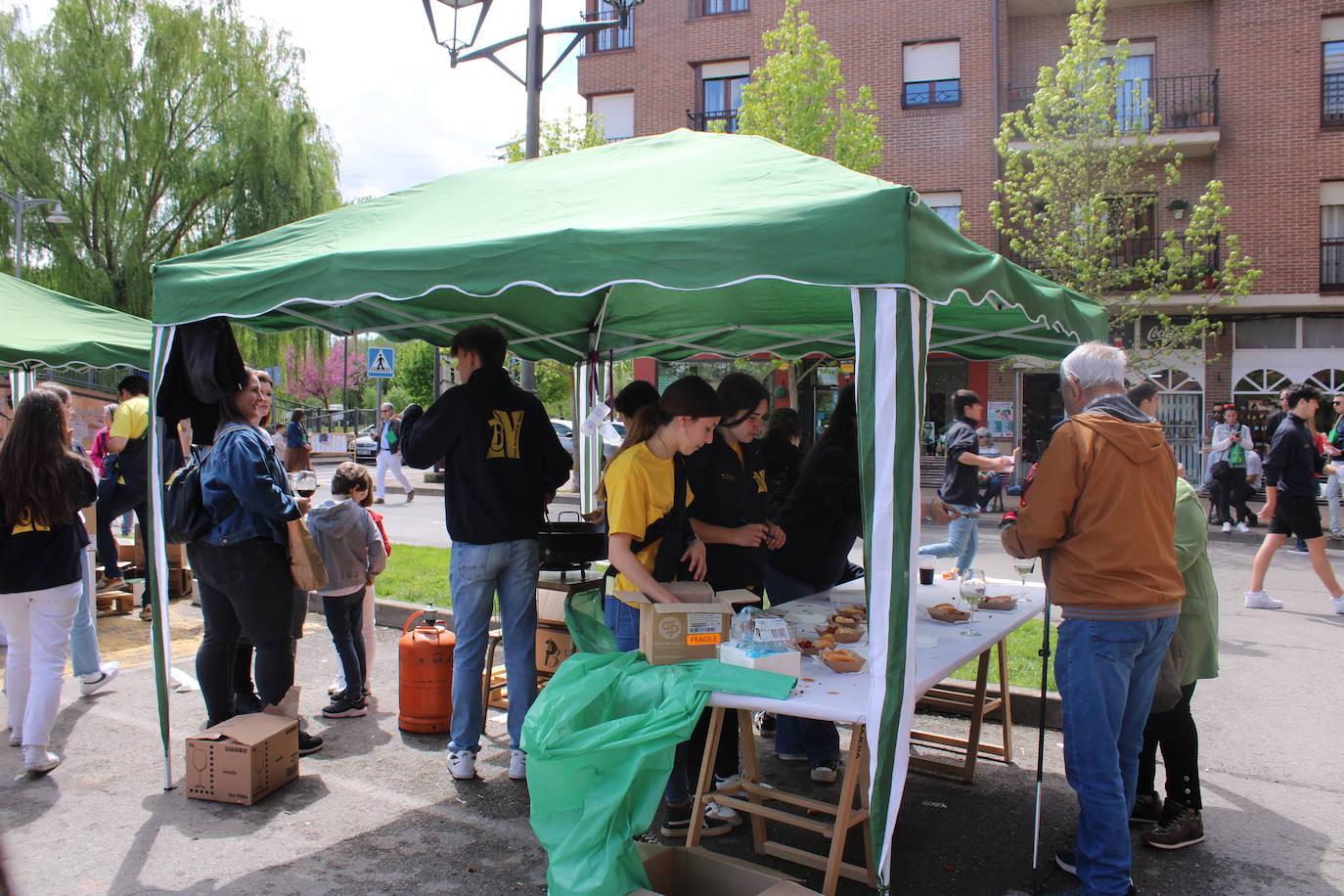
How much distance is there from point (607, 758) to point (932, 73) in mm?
21411

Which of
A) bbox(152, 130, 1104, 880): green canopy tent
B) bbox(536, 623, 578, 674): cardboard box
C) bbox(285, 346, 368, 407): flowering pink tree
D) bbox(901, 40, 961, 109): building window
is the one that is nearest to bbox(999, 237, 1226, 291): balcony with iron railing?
bbox(901, 40, 961, 109): building window

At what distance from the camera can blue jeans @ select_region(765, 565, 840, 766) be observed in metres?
4.36

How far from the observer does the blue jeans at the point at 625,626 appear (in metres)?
3.61

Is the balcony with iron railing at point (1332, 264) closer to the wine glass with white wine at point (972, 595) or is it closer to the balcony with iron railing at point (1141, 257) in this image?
the balcony with iron railing at point (1141, 257)

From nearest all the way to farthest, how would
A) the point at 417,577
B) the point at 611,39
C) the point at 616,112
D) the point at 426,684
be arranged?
the point at 426,684
the point at 417,577
the point at 616,112
the point at 611,39

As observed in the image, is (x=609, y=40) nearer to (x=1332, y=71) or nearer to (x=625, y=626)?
(x=1332, y=71)

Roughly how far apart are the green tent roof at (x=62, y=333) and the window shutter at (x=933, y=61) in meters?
18.2

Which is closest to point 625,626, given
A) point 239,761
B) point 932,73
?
point 239,761

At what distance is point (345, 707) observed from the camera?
5.24 m

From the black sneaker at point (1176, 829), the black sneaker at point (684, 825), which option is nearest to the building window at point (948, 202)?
the black sneaker at point (1176, 829)

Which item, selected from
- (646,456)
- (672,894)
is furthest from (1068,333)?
(672,894)

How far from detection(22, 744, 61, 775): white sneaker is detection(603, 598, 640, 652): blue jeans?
2822 mm

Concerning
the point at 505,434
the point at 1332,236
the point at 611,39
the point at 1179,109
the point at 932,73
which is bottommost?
the point at 505,434

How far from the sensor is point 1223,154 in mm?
19828
